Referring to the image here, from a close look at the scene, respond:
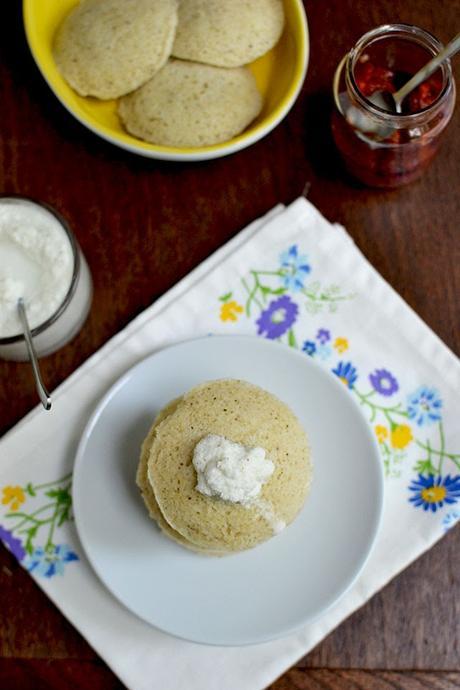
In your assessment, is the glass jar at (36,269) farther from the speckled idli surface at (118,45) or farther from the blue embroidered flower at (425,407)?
the blue embroidered flower at (425,407)

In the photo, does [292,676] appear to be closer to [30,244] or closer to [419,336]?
[419,336]

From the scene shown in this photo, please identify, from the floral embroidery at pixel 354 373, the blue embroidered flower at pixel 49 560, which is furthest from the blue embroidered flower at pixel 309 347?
the blue embroidered flower at pixel 49 560

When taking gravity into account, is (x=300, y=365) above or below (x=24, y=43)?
below

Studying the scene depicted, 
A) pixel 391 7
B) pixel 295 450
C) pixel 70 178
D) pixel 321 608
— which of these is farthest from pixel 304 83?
pixel 321 608

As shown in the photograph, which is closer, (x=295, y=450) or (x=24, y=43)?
(x=295, y=450)

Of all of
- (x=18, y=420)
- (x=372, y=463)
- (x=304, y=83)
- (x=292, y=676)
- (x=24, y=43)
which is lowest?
(x=292, y=676)
